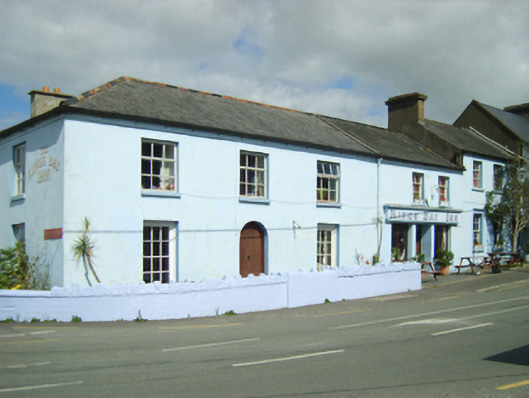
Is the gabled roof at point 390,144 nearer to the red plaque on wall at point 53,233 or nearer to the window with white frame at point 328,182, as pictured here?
the window with white frame at point 328,182

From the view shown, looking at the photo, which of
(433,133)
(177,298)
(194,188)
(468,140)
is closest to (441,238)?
(433,133)

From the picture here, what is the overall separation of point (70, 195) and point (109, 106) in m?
3.04

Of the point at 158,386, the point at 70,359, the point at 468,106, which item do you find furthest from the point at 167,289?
the point at 468,106

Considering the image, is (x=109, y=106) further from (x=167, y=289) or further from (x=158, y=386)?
(x=158, y=386)

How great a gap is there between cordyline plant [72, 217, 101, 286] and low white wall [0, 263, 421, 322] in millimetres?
1543

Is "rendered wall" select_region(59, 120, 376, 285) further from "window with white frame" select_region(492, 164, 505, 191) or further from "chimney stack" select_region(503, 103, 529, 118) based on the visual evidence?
"chimney stack" select_region(503, 103, 529, 118)

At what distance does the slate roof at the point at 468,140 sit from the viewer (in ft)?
100

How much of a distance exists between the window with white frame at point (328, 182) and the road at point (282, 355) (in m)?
7.62

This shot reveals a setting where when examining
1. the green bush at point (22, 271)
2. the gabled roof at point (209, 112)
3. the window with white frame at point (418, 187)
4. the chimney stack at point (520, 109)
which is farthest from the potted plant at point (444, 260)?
the green bush at point (22, 271)

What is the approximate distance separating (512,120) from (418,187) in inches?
543

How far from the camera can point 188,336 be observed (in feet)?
37.3

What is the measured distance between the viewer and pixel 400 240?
26359mm

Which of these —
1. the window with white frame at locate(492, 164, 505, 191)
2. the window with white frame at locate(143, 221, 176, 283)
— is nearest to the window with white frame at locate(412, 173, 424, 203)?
the window with white frame at locate(492, 164, 505, 191)

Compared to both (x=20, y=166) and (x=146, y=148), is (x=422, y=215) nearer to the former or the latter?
(x=146, y=148)
